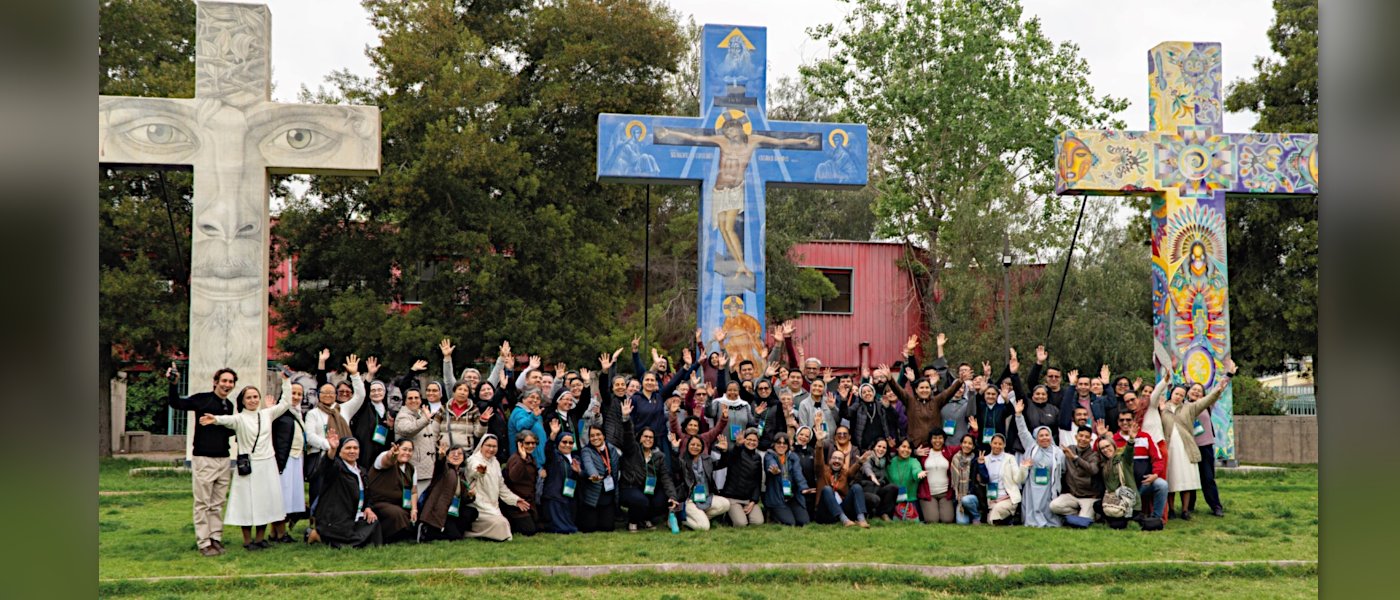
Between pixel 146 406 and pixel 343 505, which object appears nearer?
pixel 343 505

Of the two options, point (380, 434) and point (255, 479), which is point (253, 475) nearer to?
point (255, 479)

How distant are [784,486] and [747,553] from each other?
6.47 ft

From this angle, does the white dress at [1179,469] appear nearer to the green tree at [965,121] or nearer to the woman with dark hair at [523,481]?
the woman with dark hair at [523,481]

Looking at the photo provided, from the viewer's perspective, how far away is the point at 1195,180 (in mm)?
16297

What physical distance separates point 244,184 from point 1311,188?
13.6 meters

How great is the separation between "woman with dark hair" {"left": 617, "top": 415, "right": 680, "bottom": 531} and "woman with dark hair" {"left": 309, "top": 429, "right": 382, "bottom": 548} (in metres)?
2.45

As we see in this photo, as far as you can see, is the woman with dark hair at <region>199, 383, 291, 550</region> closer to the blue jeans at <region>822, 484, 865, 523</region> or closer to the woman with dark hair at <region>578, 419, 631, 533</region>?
the woman with dark hair at <region>578, 419, 631, 533</region>

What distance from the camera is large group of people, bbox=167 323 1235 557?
36.2ft

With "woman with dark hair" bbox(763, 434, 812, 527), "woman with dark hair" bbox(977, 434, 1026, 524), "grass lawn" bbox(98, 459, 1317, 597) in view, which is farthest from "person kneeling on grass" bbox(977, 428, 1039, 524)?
"woman with dark hair" bbox(763, 434, 812, 527)

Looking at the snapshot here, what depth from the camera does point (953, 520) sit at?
42.5 feet

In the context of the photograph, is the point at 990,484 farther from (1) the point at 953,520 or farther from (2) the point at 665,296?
(2) the point at 665,296

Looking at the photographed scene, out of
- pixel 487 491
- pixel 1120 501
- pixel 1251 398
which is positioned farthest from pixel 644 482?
pixel 1251 398
